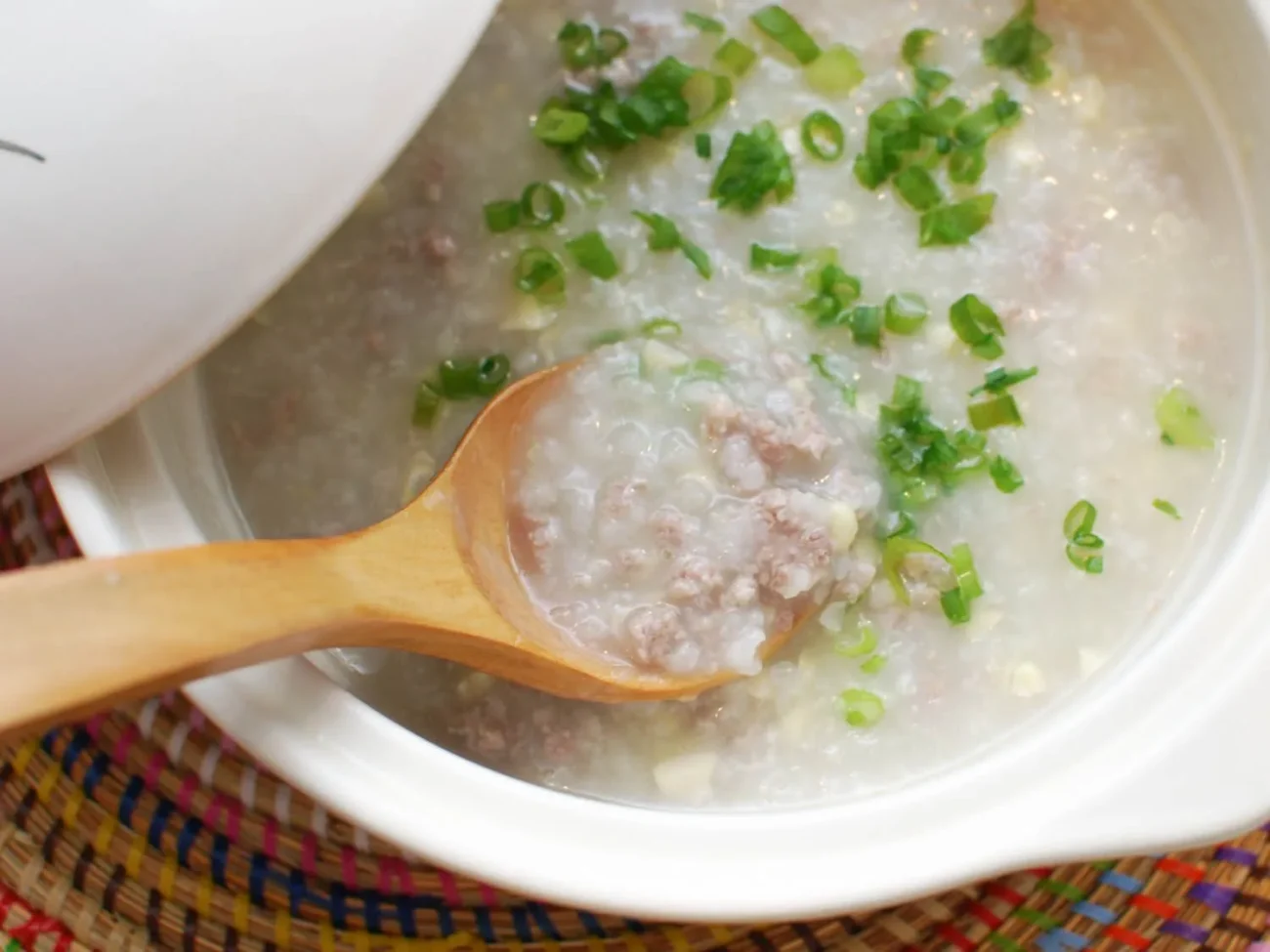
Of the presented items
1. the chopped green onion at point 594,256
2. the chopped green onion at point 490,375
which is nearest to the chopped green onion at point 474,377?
the chopped green onion at point 490,375

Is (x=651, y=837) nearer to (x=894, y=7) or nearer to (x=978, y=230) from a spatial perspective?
(x=978, y=230)

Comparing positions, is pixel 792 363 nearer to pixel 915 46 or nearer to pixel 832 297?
pixel 832 297

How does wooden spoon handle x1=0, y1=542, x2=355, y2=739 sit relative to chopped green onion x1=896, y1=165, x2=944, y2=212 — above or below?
below

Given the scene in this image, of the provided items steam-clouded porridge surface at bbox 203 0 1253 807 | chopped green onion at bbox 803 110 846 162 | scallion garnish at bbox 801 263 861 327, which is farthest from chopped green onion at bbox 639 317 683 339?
chopped green onion at bbox 803 110 846 162

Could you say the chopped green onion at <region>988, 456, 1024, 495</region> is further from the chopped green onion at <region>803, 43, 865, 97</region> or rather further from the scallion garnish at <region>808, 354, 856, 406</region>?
the chopped green onion at <region>803, 43, 865, 97</region>

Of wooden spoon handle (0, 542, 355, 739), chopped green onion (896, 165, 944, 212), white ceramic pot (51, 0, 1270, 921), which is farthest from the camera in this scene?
chopped green onion (896, 165, 944, 212)

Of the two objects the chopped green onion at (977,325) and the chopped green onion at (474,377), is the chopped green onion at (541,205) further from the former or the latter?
the chopped green onion at (977,325)
